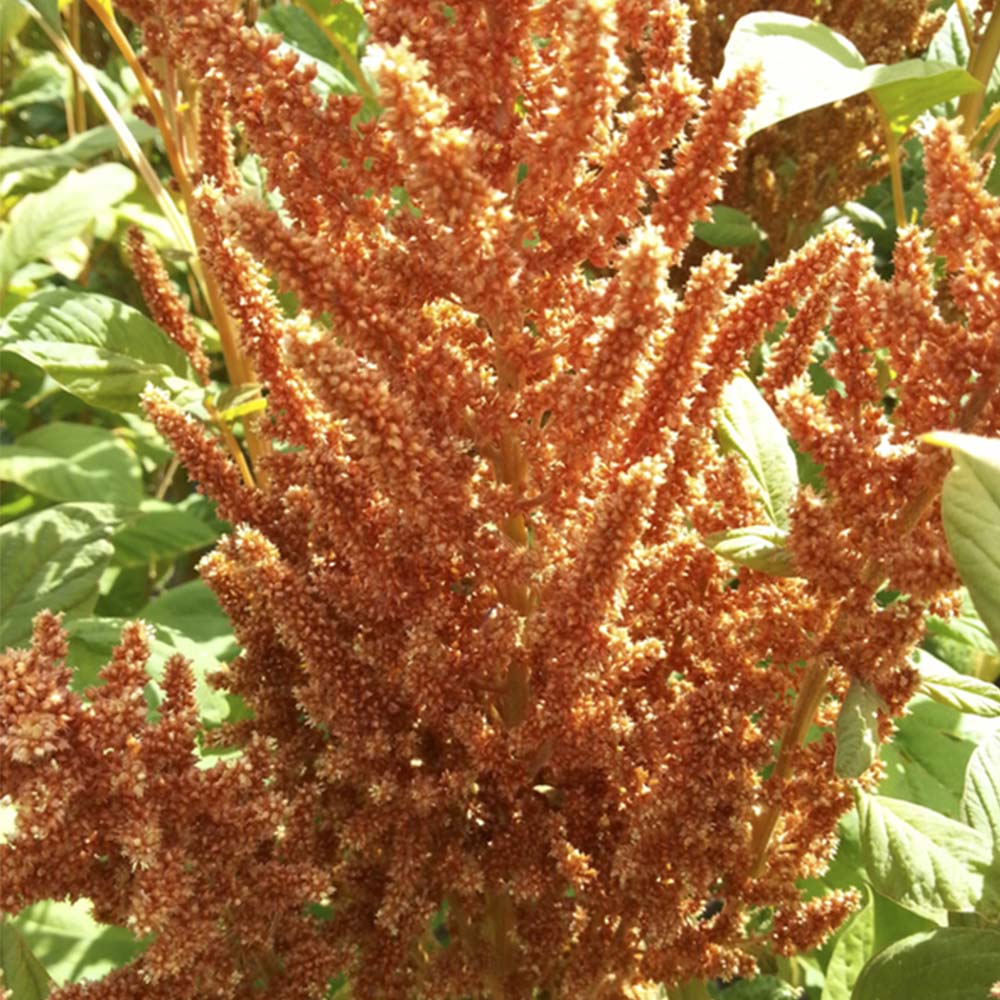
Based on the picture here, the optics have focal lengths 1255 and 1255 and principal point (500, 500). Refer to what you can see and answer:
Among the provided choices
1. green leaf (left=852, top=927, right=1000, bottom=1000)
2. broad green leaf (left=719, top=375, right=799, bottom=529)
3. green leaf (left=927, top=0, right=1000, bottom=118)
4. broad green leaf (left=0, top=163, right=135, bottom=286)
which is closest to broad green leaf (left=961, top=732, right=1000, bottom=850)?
green leaf (left=852, top=927, right=1000, bottom=1000)

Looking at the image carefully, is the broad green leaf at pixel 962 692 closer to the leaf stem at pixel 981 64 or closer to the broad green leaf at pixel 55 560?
the leaf stem at pixel 981 64

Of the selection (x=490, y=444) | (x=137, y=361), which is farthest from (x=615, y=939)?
(x=137, y=361)

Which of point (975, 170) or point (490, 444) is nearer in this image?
point (975, 170)

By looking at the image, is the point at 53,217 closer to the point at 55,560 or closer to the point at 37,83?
the point at 55,560

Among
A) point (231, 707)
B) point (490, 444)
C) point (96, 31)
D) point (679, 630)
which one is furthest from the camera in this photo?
point (96, 31)

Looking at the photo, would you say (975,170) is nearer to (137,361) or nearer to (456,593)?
(456,593)

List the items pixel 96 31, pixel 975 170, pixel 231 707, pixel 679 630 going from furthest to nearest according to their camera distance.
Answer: pixel 96 31, pixel 231 707, pixel 679 630, pixel 975 170
